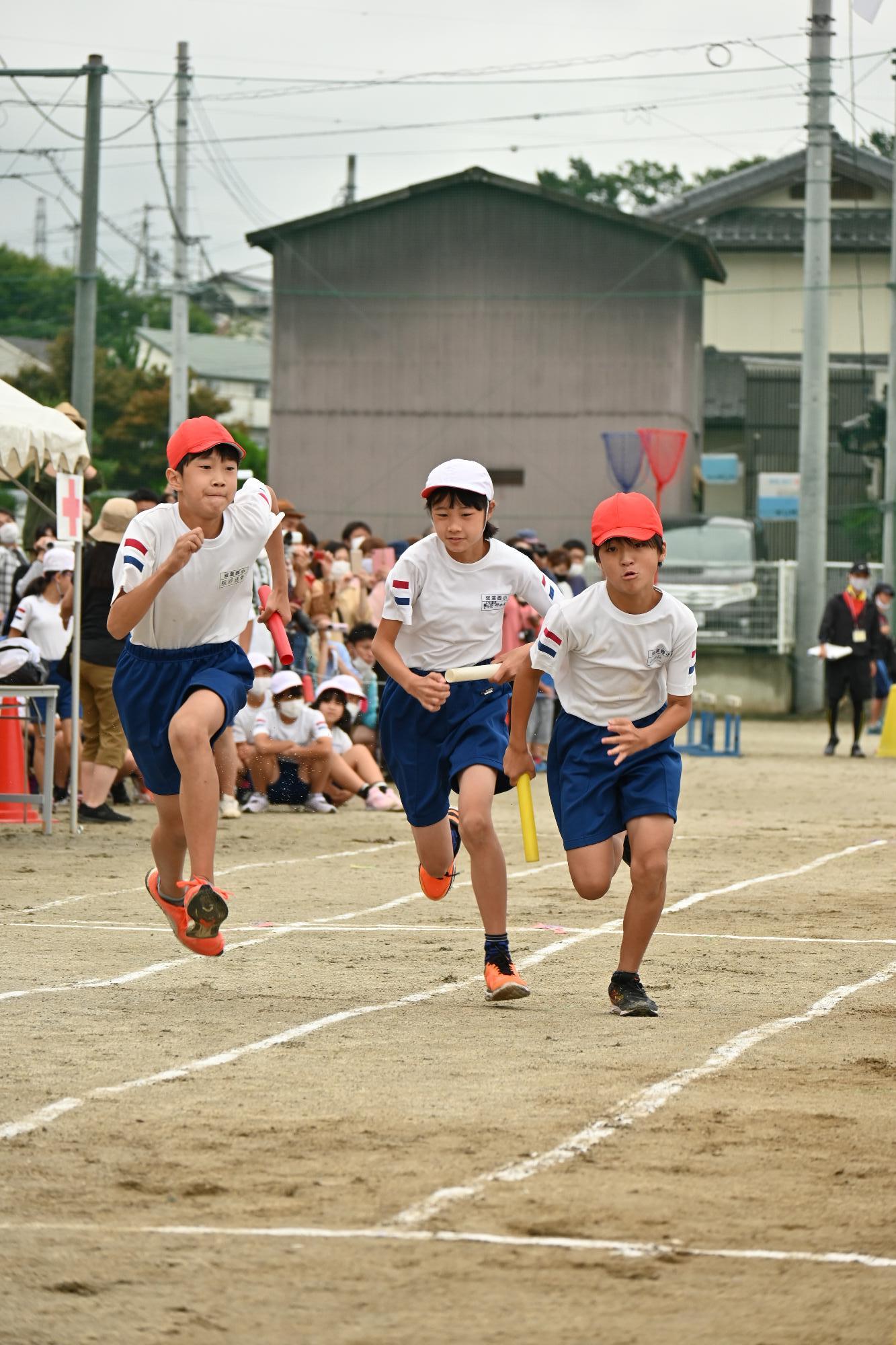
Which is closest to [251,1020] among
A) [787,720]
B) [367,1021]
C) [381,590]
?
[367,1021]

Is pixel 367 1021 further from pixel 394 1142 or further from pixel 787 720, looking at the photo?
pixel 787 720

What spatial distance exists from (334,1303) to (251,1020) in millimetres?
3187

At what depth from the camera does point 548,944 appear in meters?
9.21

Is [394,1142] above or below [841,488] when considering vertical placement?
below

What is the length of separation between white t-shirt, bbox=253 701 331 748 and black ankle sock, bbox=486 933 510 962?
8412 millimetres

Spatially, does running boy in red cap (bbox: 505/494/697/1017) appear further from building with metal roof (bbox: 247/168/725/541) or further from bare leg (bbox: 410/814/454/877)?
building with metal roof (bbox: 247/168/725/541)

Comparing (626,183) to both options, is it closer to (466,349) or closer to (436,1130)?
(466,349)

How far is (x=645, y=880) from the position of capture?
708 centimetres

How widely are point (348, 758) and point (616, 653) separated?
9881 millimetres

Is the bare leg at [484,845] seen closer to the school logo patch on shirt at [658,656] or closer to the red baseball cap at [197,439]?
the school logo patch on shirt at [658,656]

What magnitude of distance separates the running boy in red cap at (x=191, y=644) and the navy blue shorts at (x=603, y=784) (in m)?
1.27

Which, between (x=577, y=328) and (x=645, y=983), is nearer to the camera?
(x=645, y=983)

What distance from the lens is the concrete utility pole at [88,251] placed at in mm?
25203

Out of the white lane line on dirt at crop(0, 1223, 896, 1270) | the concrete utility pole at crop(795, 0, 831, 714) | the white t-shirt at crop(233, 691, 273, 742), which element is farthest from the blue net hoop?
the white lane line on dirt at crop(0, 1223, 896, 1270)
